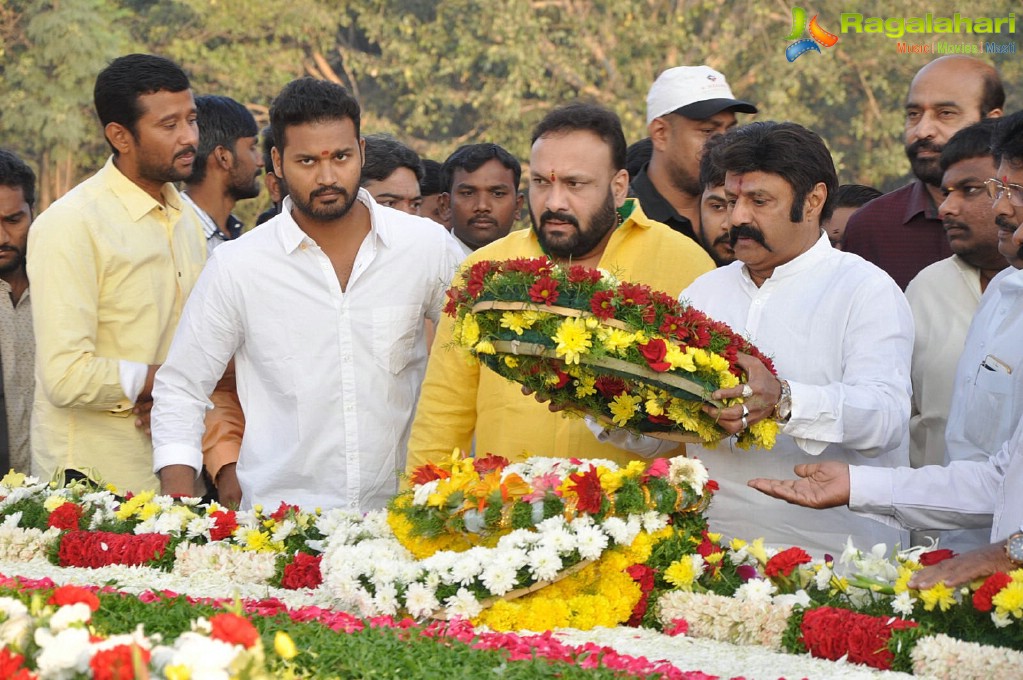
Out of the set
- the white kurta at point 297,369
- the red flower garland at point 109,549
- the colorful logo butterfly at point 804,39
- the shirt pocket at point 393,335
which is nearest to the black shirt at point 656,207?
the shirt pocket at point 393,335

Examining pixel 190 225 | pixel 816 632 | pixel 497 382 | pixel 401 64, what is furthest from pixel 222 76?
pixel 816 632

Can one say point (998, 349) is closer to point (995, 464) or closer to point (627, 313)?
point (995, 464)

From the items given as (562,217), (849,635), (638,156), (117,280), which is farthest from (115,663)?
(638,156)

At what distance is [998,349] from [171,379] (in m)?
2.78

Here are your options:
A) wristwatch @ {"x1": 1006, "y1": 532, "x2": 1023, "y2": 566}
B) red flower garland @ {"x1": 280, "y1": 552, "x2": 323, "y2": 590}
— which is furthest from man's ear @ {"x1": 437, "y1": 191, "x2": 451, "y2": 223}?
wristwatch @ {"x1": 1006, "y1": 532, "x2": 1023, "y2": 566}

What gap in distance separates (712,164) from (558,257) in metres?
0.62

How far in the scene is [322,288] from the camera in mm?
4840

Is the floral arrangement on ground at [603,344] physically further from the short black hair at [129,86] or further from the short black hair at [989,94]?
the short black hair at [989,94]

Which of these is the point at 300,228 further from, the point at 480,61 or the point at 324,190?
the point at 480,61

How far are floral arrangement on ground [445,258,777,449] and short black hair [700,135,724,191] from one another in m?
0.78

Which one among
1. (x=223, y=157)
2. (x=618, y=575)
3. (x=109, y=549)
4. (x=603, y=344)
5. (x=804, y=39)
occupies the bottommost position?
(x=109, y=549)

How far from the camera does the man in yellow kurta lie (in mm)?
4559

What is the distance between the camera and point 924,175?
561 centimetres

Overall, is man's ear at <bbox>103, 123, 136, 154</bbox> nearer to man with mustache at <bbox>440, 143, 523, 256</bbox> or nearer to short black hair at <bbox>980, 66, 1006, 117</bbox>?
man with mustache at <bbox>440, 143, 523, 256</bbox>
